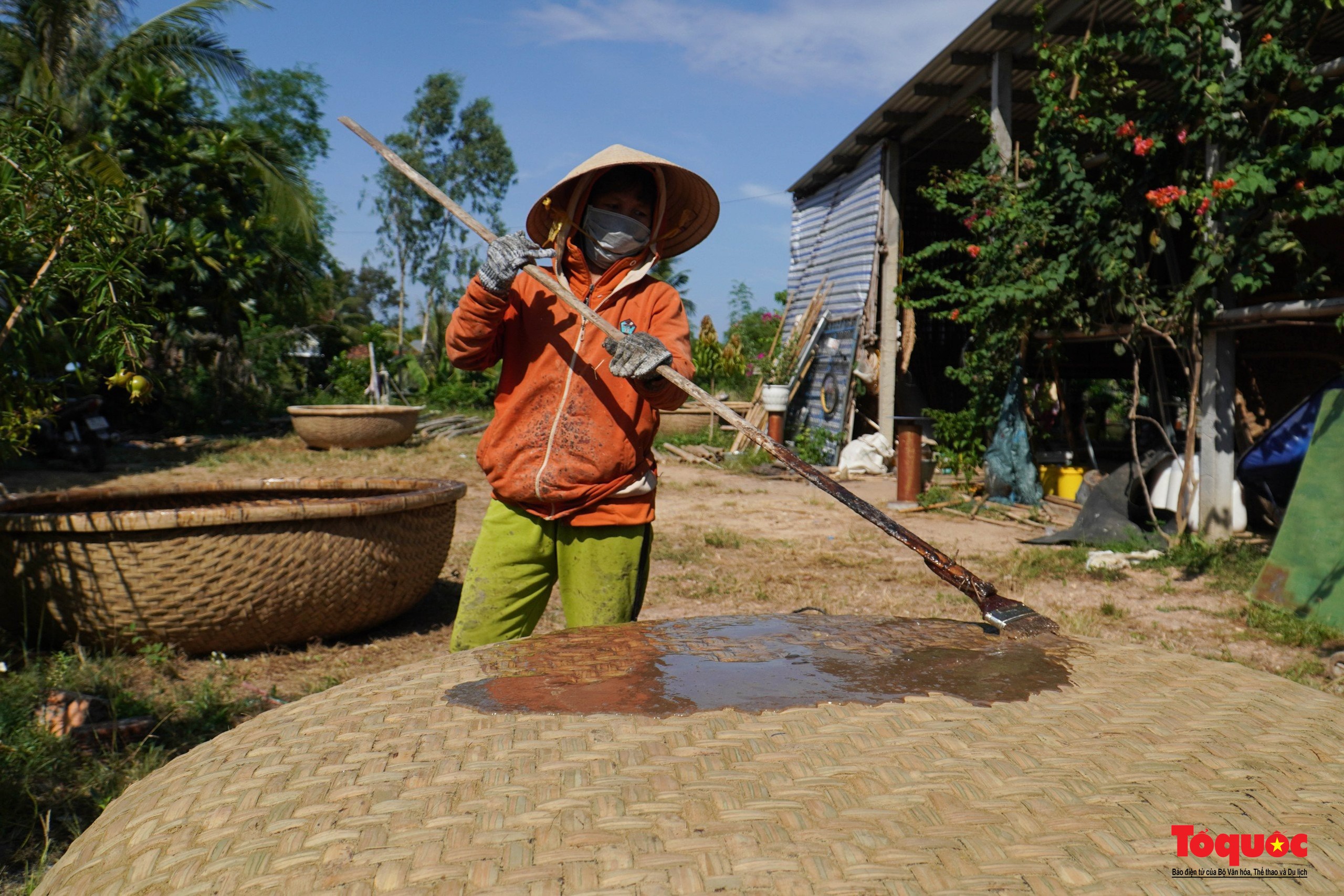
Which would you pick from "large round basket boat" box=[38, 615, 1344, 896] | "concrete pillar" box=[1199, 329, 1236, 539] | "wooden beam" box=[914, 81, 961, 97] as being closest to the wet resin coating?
"large round basket boat" box=[38, 615, 1344, 896]

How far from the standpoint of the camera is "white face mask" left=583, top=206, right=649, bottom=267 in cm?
247

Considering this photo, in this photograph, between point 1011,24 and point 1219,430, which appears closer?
point 1219,430

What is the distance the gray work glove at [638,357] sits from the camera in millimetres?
2125

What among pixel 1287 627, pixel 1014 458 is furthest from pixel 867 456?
pixel 1287 627

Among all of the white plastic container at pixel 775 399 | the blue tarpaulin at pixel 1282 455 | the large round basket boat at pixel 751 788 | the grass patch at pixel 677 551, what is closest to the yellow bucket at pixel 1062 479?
the blue tarpaulin at pixel 1282 455

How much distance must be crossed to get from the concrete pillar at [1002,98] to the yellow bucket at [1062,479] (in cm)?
265

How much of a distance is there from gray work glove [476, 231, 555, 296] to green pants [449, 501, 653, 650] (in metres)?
0.55

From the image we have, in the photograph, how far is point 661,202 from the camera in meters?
2.52

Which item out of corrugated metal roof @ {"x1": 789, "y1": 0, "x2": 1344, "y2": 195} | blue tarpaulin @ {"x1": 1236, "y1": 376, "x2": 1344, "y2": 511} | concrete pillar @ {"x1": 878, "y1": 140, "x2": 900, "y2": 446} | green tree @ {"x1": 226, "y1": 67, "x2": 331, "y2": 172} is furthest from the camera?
green tree @ {"x1": 226, "y1": 67, "x2": 331, "y2": 172}

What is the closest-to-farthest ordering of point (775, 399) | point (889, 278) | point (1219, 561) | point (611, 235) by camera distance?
point (611, 235), point (1219, 561), point (889, 278), point (775, 399)

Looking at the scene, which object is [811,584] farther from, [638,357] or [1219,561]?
[638,357]

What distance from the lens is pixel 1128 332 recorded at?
6.49 metres

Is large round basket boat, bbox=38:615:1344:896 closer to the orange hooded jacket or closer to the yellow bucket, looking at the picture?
the orange hooded jacket

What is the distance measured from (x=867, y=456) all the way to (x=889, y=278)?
2011 mm
